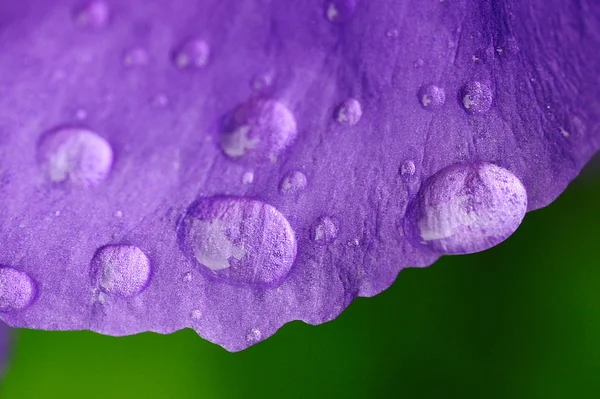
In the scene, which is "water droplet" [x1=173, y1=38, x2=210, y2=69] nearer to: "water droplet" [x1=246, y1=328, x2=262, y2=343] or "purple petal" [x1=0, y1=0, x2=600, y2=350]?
"purple petal" [x1=0, y1=0, x2=600, y2=350]

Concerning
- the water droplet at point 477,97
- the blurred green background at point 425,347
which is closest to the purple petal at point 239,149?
the water droplet at point 477,97

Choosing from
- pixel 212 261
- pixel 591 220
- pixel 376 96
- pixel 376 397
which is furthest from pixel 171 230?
pixel 591 220

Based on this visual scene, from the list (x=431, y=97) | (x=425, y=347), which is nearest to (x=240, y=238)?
(x=431, y=97)

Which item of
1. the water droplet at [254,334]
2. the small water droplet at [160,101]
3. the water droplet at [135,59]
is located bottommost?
the water droplet at [254,334]

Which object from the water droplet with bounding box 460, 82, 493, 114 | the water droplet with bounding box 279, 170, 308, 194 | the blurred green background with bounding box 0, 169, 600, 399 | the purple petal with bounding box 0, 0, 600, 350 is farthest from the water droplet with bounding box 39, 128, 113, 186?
the blurred green background with bounding box 0, 169, 600, 399

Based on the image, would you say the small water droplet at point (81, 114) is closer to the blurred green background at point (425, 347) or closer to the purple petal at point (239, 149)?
the purple petal at point (239, 149)

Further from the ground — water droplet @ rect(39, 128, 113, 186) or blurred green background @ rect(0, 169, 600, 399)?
water droplet @ rect(39, 128, 113, 186)
